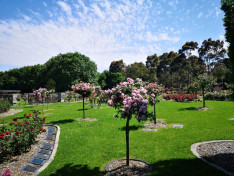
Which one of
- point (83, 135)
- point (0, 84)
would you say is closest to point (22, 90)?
point (0, 84)

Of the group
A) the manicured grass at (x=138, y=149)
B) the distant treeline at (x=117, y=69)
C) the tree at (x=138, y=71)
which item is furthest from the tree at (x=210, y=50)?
the manicured grass at (x=138, y=149)

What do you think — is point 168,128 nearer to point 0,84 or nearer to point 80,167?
point 80,167

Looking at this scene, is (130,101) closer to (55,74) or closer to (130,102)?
(130,102)

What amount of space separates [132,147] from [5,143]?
16.4ft

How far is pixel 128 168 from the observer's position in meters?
5.34

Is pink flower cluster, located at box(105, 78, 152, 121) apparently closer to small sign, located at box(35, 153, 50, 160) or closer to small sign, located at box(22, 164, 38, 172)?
small sign, located at box(22, 164, 38, 172)

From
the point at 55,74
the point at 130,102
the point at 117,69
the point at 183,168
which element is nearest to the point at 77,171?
the point at 130,102

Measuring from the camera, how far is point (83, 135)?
9.33 m

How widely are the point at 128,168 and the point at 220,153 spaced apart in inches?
146

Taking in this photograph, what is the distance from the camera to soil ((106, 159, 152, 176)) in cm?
504

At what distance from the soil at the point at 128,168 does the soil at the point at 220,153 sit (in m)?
2.35

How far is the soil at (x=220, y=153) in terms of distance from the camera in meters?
5.43


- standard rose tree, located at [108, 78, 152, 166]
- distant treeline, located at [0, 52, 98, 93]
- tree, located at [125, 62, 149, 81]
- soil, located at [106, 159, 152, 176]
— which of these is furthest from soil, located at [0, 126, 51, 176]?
tree, located at [125, 62, 149, 81]

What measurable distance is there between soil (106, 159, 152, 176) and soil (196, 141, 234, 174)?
235 centimetres
